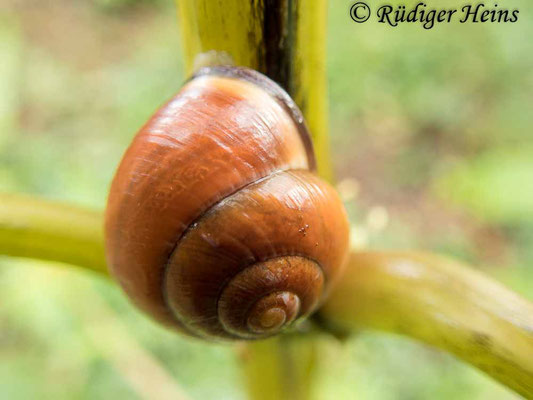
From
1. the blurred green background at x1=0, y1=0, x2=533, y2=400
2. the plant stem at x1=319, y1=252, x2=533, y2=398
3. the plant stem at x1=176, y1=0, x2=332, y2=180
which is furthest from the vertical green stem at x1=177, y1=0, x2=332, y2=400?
the blurred green background at x1=0, y1=0, x2=533, y2=400

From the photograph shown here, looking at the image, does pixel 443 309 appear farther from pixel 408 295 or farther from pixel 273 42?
pixel 273 42

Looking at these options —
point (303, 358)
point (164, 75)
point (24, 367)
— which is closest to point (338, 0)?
point (164, 75)

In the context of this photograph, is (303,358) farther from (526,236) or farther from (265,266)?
(526,236)

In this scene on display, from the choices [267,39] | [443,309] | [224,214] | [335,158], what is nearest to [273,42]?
[267,39]

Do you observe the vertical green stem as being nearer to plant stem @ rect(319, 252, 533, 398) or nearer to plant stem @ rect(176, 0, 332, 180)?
plant stem @ rect(176, 0, 332, 180)

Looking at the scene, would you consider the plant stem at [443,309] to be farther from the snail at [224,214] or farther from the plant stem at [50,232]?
the plant stem at [50,232]
